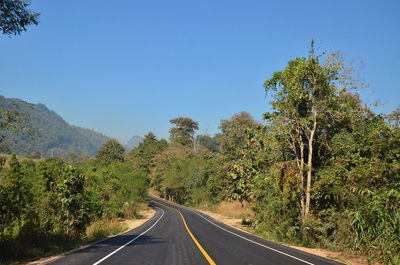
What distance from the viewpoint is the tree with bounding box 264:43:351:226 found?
766 inches

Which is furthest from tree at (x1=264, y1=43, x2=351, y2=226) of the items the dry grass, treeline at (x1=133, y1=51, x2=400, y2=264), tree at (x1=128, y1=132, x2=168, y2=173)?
tree at (x1=128, y1=132, x2=168, y2=173)

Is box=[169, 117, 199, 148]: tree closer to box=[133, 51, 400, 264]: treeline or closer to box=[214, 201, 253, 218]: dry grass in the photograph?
box=[214, 201, 253, 218]: dry grass

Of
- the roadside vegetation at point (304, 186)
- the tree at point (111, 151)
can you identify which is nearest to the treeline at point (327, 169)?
the roadside vegetation at point (304, 186)

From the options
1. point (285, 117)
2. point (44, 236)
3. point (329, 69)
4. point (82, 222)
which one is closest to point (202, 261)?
point (44, 236)

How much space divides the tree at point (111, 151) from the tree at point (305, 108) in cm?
7978

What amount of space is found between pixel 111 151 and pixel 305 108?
8332cm

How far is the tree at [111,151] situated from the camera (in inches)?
3750

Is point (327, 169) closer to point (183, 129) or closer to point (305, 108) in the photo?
point (305, 108)

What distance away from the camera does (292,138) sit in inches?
803

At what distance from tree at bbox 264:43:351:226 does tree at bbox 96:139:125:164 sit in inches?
3141

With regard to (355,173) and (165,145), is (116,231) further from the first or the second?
(165,145)

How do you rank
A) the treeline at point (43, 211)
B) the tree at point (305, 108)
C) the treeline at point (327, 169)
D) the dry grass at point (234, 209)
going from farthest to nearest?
the dry grass at point (234, 209) < the tree at point (305, 108) < the treeline at point (327, 169) < the treeline at point (43, 211)

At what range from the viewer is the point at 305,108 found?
2091 centimetres

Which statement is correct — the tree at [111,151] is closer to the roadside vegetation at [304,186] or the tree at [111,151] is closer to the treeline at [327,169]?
the roadside vegetation at [304,186]
